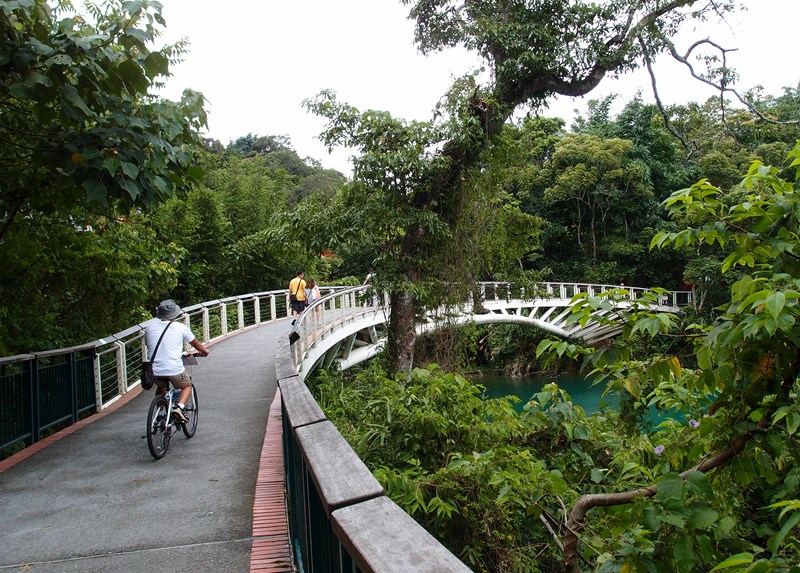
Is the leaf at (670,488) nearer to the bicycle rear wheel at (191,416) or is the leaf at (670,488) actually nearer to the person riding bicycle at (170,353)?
the person riding bicycle at (170,353)

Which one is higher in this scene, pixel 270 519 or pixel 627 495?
pixel 627 495

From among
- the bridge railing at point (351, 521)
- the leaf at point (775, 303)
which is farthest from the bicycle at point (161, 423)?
the leaf at point (775, 303)

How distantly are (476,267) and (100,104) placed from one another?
30.7 ft

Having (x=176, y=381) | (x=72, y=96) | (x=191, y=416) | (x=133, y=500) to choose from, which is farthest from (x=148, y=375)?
(x=72, y=96)

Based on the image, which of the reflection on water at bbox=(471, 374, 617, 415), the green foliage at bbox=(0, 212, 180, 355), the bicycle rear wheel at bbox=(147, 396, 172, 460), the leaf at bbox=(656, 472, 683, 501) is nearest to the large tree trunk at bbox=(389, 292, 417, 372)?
the green foliage at bbox=(0, 212, 180, 355)

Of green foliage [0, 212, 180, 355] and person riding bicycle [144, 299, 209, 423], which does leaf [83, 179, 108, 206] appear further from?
green foliage [0, 212, 180, 355]

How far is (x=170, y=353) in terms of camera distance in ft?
18.2

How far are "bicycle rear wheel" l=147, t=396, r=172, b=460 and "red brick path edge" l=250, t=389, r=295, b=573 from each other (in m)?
0.87

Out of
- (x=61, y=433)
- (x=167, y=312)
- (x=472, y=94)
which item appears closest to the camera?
(x=167, y=312)

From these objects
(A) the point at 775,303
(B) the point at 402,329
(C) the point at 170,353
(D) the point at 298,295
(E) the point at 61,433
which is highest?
(D) the point at 298,295

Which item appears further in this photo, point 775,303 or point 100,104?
point 100,104

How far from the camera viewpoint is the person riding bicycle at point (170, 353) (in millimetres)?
5523

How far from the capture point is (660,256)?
32938 millimetres

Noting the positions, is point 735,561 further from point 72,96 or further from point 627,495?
point 72,96
